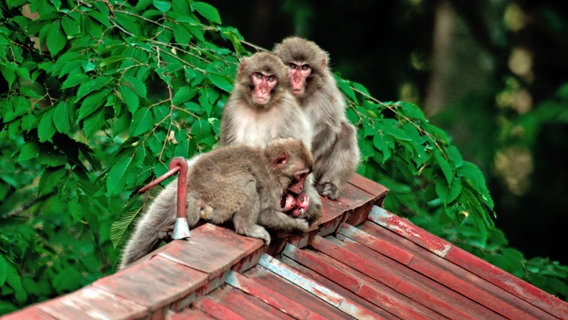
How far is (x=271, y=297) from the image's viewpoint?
4012mm

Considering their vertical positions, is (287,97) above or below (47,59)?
above

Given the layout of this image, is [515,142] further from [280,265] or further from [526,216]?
[280,265]

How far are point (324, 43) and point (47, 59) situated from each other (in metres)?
10.1

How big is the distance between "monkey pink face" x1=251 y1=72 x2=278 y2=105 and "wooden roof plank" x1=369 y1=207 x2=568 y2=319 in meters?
0.85

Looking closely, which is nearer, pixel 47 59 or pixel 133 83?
pixel 133 83

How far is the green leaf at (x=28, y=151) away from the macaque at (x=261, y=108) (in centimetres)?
103

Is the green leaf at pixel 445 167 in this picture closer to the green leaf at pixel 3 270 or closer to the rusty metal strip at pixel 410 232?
the rusty metal strip at pixel 410 232

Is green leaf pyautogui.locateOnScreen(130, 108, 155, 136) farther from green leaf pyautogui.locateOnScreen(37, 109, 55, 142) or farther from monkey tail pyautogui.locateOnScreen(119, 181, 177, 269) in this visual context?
monkey tail pyautogui.locateOnScreen(119, 181, 177, 269)

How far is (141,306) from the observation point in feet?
10.6

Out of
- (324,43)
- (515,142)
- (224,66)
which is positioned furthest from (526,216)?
(224,66)

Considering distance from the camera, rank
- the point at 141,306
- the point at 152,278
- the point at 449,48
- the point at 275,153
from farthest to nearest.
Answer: the point at 449,48 → the point at 275,153 → the point at 152,278 → the point at 141,306

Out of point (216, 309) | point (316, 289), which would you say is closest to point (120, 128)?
point (316, 289)

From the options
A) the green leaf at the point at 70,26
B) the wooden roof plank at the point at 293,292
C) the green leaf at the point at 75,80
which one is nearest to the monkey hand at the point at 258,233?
the wooden roof plank at the point at 293,292

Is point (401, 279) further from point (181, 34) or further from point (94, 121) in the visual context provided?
point (181, 34)
